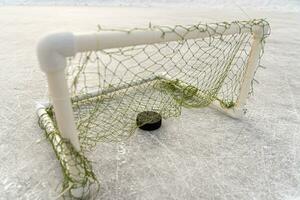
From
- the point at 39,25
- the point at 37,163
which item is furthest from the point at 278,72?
the point at 39,25

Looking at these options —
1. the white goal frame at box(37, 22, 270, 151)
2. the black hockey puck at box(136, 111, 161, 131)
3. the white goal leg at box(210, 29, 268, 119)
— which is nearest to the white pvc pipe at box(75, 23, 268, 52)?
the white goal frame at box(37, 22, 270, 151)

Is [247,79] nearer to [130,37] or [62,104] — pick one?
[130,37]

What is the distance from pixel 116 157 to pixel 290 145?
0.81 metres

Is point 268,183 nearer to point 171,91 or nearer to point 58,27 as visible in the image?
point 171,91

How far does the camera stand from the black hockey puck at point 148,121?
4.13ft

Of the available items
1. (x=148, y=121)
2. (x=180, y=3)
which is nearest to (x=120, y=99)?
(x=148, y=121)

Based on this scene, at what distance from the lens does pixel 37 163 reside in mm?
1055

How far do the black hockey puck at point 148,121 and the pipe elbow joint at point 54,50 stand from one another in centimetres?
63

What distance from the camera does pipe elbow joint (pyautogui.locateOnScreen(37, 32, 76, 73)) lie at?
665mm

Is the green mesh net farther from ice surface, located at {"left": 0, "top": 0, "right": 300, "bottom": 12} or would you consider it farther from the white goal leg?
ice surface, located at {"left": 0, "top": 0, "right": 300, "bottom": 12}

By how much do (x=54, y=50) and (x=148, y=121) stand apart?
2.23 ft

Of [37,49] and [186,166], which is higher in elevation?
[37,49]

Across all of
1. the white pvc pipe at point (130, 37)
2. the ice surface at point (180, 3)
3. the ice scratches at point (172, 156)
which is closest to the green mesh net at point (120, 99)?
the white pvc pipe at point (130, 37)

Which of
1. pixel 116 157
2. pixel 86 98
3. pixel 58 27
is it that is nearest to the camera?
pixel 116 157
